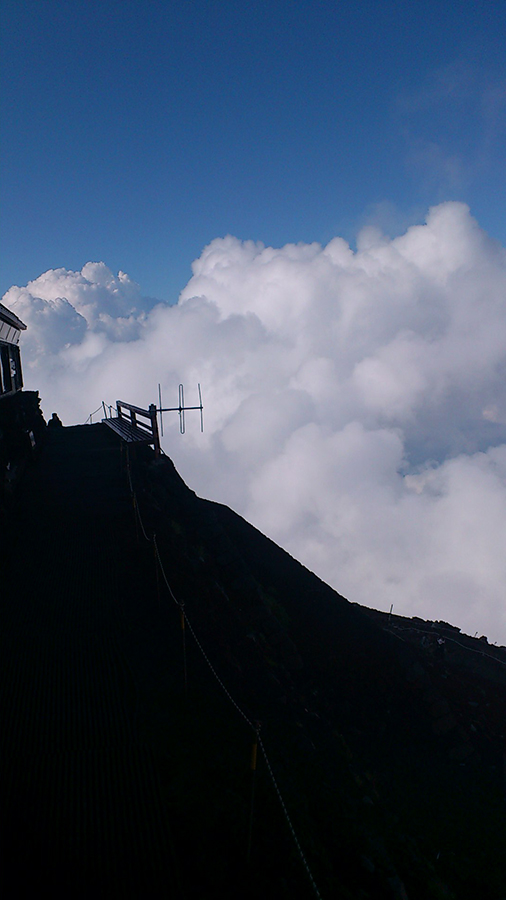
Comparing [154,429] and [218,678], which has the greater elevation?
[154,429]

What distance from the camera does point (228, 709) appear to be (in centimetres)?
894

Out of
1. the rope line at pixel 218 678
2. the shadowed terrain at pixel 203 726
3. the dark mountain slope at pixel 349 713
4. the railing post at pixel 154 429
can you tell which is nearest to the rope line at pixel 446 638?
the dark mountain slope at pixel 349 713

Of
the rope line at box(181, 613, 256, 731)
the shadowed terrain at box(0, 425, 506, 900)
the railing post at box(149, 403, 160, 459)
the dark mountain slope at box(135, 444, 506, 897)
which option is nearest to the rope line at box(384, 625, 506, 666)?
the dark mountain slope at box(135, 444, 506, 897)

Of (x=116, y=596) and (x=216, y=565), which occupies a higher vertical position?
(x=216, y=565)

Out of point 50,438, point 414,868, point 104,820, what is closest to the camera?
point 104,820

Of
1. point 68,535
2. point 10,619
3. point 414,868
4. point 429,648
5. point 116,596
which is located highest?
point 429,648

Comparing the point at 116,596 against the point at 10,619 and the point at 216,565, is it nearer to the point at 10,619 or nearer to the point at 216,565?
the point at 10,619

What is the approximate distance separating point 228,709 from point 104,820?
10.7ft

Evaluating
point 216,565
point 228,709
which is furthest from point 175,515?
point 228,709

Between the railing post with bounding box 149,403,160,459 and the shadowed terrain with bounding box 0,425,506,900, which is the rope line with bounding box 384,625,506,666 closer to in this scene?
the shadowed terrain with bounding box 0,425,506,900

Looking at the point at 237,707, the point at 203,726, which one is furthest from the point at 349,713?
the point at 203,726

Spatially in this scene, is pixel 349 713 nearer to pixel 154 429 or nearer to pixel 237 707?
pixel 237 707

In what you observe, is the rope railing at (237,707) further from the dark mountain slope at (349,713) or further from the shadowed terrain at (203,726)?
the dark mountain slope at (349,713)

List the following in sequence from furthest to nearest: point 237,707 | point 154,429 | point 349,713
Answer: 1. point 154,429
2. point 349,713
3. point 237,707
